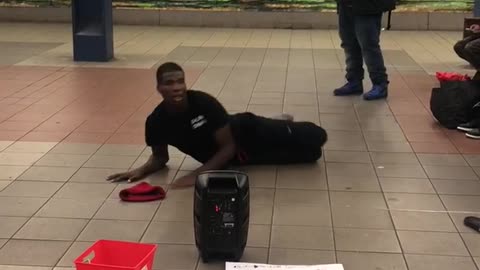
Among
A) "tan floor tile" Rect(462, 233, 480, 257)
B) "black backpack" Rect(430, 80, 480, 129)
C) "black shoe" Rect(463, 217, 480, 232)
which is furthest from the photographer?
"black backpack" Rect(430, 80, 480, 129)

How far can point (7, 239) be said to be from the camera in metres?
3.63

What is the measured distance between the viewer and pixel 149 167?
4.67 meters

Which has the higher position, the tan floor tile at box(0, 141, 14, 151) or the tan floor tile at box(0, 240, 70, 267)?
the tan floor tile at box(0, 141, 14, 151)

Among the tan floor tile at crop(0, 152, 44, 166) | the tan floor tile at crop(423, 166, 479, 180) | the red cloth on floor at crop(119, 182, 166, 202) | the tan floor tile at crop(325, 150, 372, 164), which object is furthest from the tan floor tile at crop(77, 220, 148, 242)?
the tan floor tile at crop(423, 166, 479, 180)

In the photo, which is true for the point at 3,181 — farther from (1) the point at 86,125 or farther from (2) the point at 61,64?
(2) the point at 61,64

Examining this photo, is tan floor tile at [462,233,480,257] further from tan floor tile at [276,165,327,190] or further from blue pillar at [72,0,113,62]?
blue pillar at [72,0,113,62]

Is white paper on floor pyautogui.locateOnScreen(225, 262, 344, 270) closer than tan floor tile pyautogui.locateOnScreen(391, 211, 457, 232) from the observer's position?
Yes

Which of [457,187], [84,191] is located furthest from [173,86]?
[457,187]

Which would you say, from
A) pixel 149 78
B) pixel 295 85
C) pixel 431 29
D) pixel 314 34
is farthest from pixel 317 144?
pixel 431 29

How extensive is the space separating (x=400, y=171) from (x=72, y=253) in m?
2.43

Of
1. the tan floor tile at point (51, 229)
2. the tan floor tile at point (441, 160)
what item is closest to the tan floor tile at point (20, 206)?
the tan floor tile at point (51, 229)

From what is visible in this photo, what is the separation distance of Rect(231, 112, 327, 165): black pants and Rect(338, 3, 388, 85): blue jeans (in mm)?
2243

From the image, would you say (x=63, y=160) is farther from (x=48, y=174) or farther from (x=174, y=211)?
(x=174, y=211)

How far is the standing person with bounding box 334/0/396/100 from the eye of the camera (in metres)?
6.80
